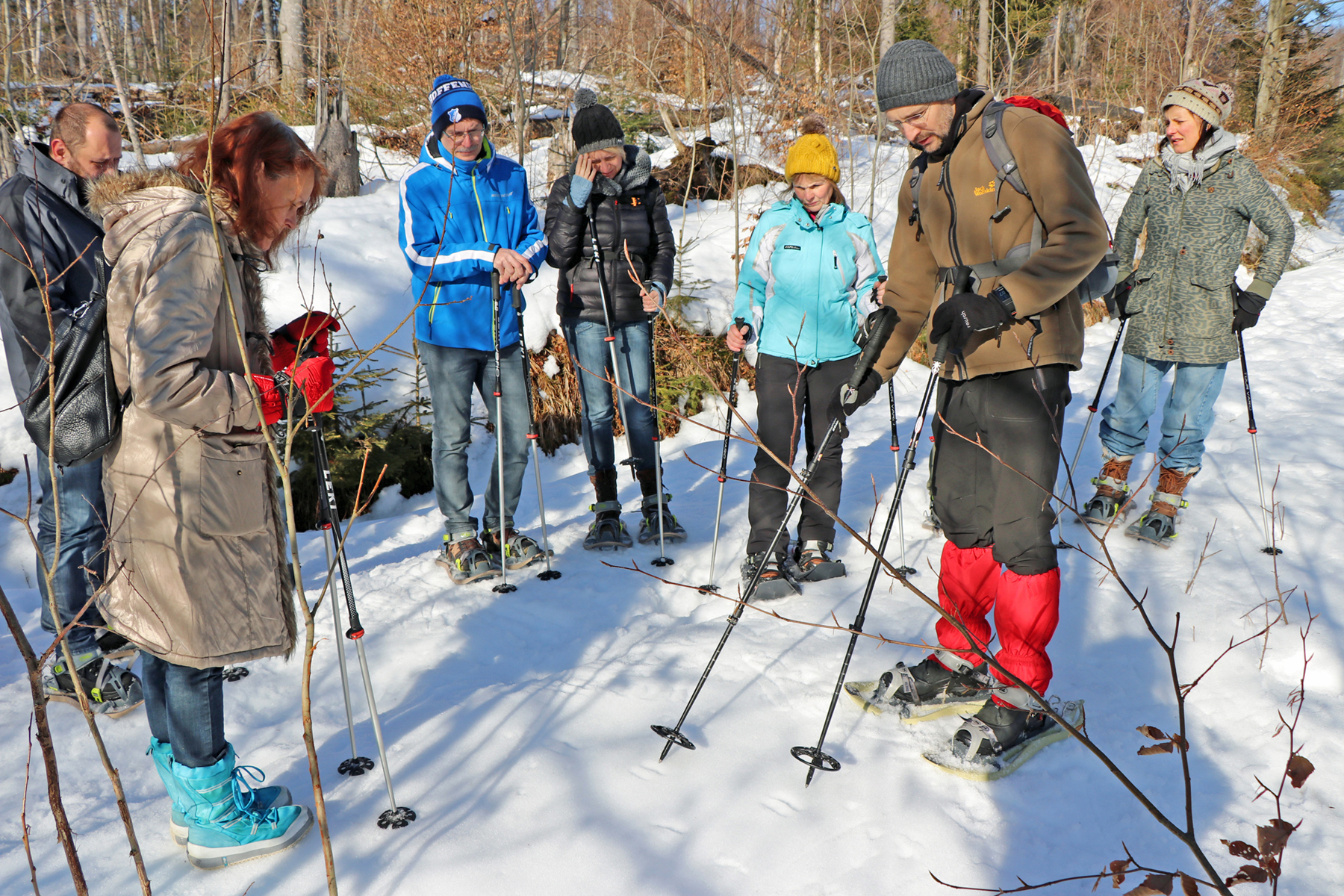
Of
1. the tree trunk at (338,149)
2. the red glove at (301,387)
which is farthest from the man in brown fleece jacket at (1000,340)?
the tree trunk at (338,149)

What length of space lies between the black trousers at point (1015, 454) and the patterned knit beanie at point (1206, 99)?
8.24ft

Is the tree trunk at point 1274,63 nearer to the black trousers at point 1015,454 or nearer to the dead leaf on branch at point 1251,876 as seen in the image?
the black trousers at point 1015,454

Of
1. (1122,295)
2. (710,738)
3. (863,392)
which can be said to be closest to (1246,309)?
(1122,295)

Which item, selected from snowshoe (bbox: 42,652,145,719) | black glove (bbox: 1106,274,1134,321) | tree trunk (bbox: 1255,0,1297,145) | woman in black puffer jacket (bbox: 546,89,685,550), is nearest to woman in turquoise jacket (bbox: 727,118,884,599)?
woman in black puffer jacket (bbox: 546,89,685,550)

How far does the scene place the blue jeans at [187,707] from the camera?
2.05m

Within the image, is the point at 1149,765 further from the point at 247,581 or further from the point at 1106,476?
the point at 247,581

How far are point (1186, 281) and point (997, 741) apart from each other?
3.14 metres

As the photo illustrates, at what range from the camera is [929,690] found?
2992 millimetres

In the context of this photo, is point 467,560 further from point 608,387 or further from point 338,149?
point 338,149

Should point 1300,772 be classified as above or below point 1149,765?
above

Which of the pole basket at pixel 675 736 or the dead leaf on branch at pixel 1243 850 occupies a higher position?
the dead leaf on branch at pixel 1243 850

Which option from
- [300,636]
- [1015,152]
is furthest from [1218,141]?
[300,636]

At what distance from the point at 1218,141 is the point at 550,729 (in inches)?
178

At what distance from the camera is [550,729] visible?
2797mm
